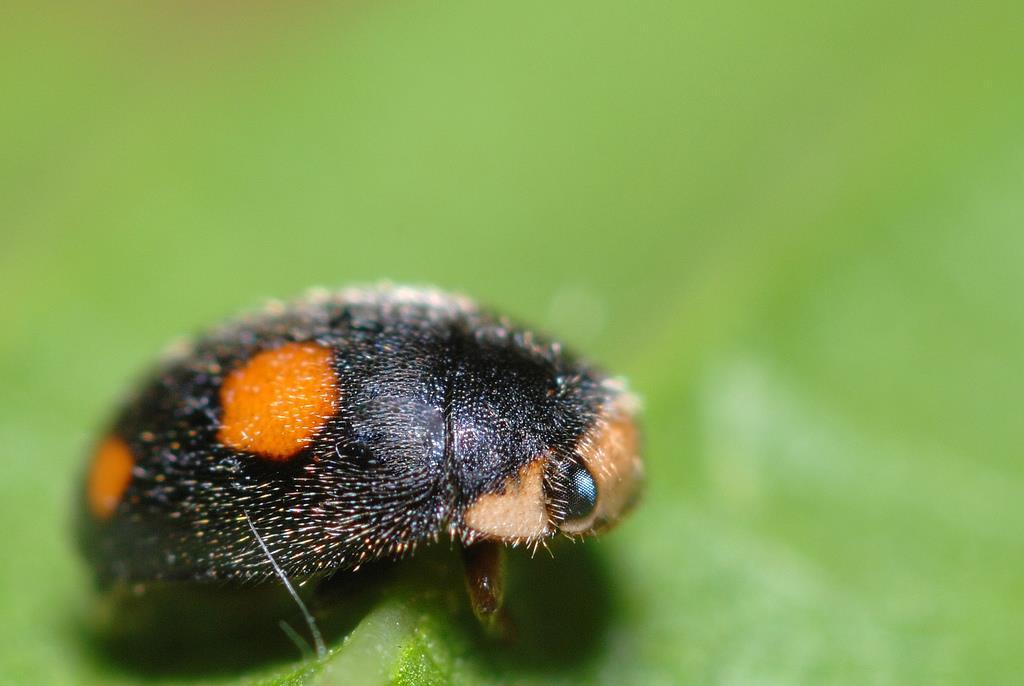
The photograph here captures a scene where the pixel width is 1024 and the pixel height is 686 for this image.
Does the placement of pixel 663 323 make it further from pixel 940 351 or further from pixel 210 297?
pixel 210 297

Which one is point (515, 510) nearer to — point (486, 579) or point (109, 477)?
point (486, 579)

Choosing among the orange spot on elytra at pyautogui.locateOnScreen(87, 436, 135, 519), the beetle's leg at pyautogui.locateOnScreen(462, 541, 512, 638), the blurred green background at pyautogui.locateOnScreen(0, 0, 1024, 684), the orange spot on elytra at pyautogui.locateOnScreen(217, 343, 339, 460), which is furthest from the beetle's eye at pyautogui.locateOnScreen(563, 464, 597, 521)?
the orange spot on elytra at pyautogui.locateOnScreen(87, 436, 135, 519)

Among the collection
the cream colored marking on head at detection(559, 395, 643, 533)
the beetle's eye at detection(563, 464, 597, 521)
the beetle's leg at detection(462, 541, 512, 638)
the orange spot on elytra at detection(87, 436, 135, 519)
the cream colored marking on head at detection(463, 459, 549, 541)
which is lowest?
the orange spot on elytra at detection(87, 436, 135, 519)

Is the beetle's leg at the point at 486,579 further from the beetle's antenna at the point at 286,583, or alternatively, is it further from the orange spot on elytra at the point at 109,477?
the orange spot on elytra at the point at 109,477

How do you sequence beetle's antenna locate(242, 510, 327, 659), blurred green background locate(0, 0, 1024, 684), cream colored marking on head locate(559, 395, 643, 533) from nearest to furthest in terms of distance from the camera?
beetle's antenna locate(242, 510, 327, 659)
cream colored marking on head locate(559, 395, 643, 533)
blurred green background locate(0, 0, 1024, 684)

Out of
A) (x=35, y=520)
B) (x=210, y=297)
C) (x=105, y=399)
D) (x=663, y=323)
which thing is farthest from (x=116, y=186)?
(x=663, y=323)

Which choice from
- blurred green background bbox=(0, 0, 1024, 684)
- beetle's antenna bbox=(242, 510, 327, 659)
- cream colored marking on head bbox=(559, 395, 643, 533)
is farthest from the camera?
blurred green background bbox=(0, 0, 1024, 684)

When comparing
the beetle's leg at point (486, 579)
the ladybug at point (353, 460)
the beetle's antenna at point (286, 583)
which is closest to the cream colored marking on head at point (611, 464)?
the ladybug at point (353, 460)

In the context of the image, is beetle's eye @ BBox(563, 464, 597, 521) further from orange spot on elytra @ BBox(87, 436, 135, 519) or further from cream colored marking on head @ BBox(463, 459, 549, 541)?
orange spot on elytra @ BBox(87, 436, 135, 519)
